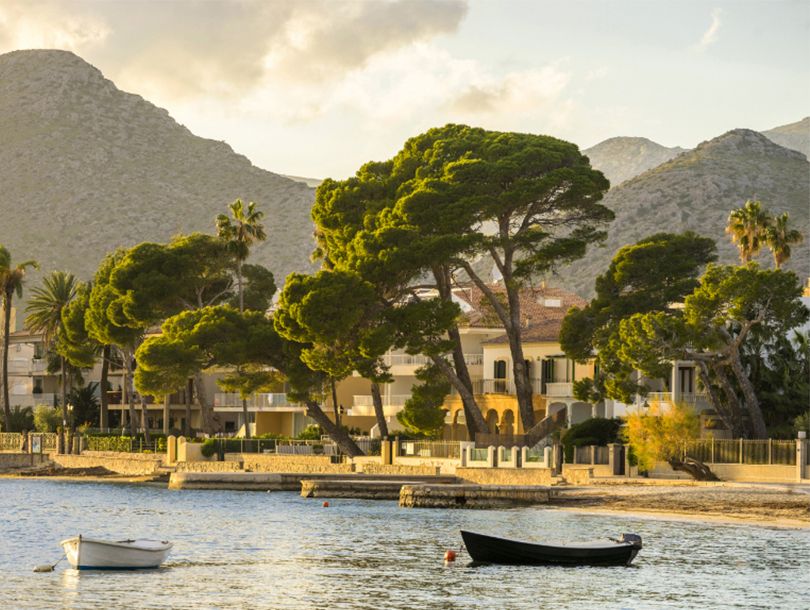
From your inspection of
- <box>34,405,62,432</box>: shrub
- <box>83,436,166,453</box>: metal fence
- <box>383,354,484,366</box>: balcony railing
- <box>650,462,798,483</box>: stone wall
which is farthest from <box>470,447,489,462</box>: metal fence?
<box>34,405,62,432</box>: shrub

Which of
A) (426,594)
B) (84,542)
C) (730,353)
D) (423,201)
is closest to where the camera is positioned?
(426,594)

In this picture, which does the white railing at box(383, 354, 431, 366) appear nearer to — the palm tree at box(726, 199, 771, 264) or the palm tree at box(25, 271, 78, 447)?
the palm tree at box(726, 199, 771, 264)

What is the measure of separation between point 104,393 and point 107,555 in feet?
277

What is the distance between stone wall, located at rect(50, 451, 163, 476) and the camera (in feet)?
343

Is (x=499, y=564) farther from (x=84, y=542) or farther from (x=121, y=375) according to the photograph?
(x=121, y=375)

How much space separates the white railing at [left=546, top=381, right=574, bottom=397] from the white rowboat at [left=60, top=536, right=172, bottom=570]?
47307mm

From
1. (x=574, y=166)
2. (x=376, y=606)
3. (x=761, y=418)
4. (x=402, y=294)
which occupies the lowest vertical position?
(x=376, y=606)

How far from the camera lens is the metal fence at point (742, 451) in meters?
70.1

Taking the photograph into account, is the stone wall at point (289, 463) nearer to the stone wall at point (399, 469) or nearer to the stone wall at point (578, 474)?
the stone wall at point (399, 469)

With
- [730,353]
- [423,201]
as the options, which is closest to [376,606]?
[730,353]

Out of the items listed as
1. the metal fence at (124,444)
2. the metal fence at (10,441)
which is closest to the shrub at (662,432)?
the metal fence at (124,444)

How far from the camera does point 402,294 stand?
8575cm

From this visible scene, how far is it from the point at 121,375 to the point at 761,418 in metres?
79.1

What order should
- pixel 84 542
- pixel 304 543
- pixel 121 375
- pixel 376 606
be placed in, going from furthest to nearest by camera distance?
1. pixel 121 375
2. pixel 304 543
3. pixel 84 542
4. pixel 376 606
